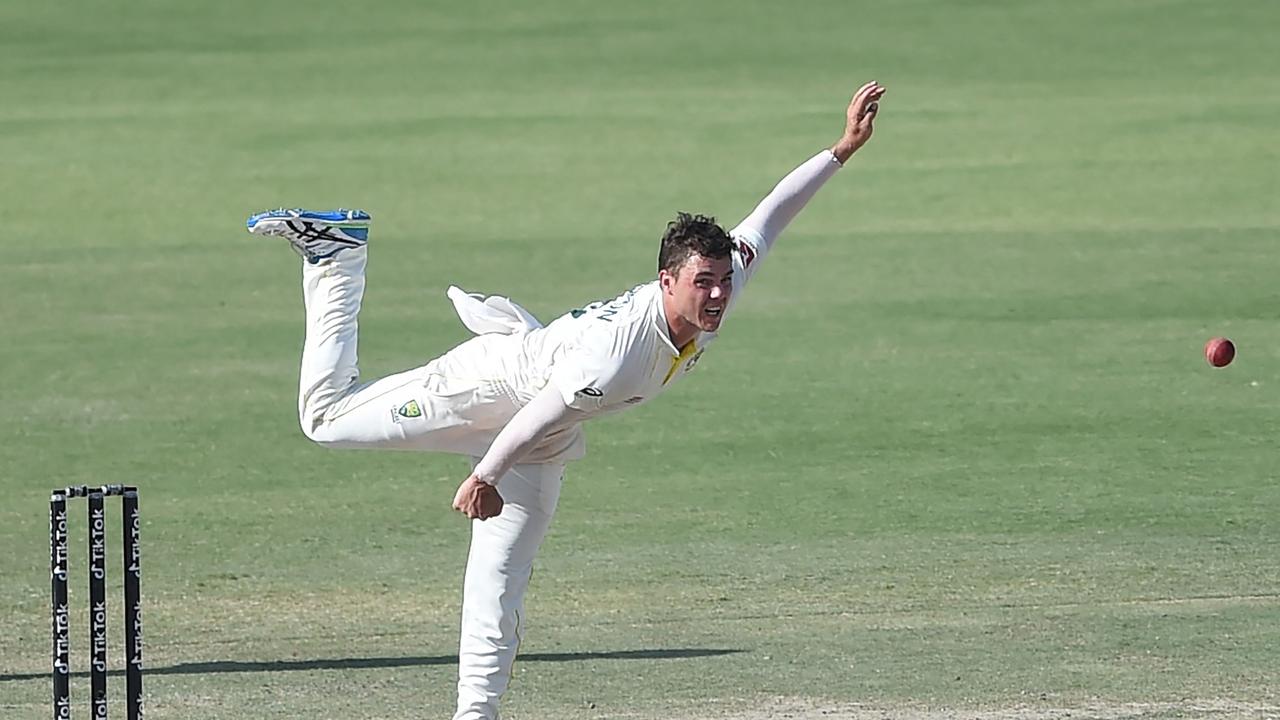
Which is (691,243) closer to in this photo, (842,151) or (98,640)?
(842,151)

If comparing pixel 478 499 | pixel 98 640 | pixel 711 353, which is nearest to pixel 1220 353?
pixel 478 499

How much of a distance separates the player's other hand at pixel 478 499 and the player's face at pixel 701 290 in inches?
28.6

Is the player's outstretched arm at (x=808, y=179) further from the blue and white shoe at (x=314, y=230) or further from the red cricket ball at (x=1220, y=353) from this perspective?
the red cricket ball at (x=1220, y=353)

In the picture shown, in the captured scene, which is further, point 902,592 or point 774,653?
point 902,592

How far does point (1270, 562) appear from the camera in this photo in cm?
982

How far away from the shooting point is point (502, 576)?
23.9ft

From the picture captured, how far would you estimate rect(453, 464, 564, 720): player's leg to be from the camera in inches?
283

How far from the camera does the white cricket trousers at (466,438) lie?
722 centimetres

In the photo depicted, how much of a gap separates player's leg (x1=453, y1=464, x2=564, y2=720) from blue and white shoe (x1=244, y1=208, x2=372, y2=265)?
3.79ft

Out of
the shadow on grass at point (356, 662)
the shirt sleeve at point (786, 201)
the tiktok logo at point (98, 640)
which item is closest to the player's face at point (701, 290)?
the shirt sleeve at point (786, 201)

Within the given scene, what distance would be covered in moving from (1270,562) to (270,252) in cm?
1064

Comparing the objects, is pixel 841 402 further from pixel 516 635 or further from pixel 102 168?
pixel 102 168


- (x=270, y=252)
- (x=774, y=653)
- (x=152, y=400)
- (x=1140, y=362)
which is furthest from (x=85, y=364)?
(x=774, y=653)

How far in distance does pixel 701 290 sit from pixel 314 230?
5.95ft
